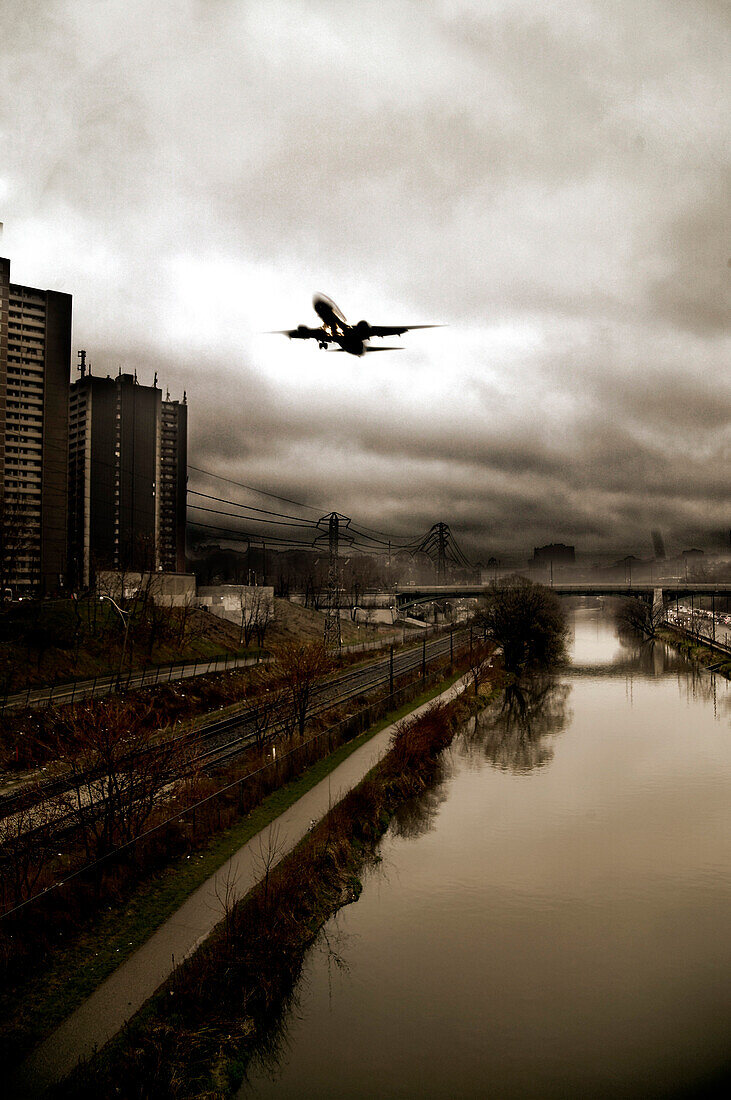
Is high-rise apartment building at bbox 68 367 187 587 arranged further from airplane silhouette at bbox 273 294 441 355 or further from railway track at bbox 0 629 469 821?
airplane silhouette at bbox 273 294 441 355

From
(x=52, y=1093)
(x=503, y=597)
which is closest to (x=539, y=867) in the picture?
(x=52, y=1093)

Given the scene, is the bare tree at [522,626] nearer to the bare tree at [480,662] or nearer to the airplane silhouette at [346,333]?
the bare tree at [480,662]

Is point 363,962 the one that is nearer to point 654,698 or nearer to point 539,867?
point 539,867

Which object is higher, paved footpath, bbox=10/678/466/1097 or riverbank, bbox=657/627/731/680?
paved footpath, bbox=10/678/466/1097

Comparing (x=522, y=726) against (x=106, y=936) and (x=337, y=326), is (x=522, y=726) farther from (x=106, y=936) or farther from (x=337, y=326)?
(x=106, y=936)

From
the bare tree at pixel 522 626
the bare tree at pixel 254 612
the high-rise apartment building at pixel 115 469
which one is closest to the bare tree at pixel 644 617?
the bare tree at pixel 522 626

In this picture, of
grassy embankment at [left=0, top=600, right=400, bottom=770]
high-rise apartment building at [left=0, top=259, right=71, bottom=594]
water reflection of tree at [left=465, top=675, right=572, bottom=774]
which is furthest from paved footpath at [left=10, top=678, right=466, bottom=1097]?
high-rise apartment building at [left=0, top=259, right=71, bottom=594]
